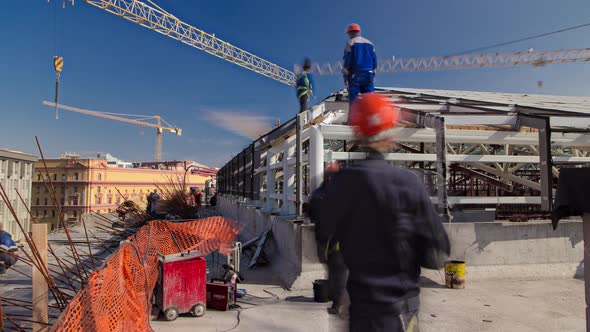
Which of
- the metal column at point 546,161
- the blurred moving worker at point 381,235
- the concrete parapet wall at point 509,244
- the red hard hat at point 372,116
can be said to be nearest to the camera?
the blurred moving worker at point 381,235

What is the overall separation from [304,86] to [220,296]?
20.4 ft

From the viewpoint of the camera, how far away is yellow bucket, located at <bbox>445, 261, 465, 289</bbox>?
6.21 metres

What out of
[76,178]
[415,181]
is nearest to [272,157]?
[415,181]

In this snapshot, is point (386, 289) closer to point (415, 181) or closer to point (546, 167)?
point (415, 181)

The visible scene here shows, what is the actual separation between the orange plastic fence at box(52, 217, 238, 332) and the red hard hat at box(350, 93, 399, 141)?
2423 mm

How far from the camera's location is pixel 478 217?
888 cm

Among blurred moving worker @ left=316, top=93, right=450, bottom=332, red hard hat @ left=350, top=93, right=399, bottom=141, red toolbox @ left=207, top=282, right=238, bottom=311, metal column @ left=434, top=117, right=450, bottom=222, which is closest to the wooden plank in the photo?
red toolbox @ left=207, top=282, right=238, bottom=311

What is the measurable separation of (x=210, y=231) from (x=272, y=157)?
297cm

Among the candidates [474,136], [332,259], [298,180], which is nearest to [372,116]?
[332,259]

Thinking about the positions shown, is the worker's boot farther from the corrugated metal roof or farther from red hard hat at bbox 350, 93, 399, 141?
the corrugated metal roof

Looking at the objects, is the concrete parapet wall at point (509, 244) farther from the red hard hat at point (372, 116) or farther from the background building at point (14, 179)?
the background building at point (14, 179)

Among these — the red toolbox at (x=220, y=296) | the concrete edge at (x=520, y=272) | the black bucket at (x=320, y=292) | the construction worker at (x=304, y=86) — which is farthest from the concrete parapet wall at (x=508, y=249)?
the construction worker at (x=304, y=86)

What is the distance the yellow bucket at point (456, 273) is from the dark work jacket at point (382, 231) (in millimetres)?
4477

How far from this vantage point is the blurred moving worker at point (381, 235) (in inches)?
80.5
